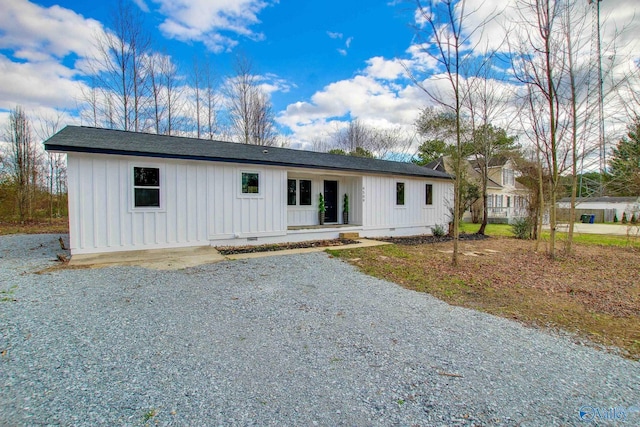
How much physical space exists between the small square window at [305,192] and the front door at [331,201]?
30.2 inches

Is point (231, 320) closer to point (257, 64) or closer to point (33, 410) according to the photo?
point (33, 410)

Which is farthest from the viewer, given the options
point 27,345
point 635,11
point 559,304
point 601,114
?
point 601,114

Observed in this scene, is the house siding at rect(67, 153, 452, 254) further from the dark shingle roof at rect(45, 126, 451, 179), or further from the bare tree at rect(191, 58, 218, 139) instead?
the bare tree at rect(191, 58, 218, 139)

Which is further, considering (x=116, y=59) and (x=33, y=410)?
(x=116, y=59)

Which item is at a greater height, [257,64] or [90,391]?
[257,64]

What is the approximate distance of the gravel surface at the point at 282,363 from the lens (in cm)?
199

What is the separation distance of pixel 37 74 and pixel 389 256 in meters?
15.9

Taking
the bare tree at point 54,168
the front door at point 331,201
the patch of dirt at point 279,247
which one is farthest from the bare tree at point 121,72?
the patch of dirt at point 279,247

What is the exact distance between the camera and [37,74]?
11984mm

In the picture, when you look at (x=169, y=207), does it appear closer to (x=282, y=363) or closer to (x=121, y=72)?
(x=282, y=363)

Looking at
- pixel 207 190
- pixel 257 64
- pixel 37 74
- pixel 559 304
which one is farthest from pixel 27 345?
pixel 257 64

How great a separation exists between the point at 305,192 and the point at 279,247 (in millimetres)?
3486

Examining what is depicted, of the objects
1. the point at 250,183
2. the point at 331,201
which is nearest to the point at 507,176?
the point at 331,201

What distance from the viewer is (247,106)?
64.8 ft
